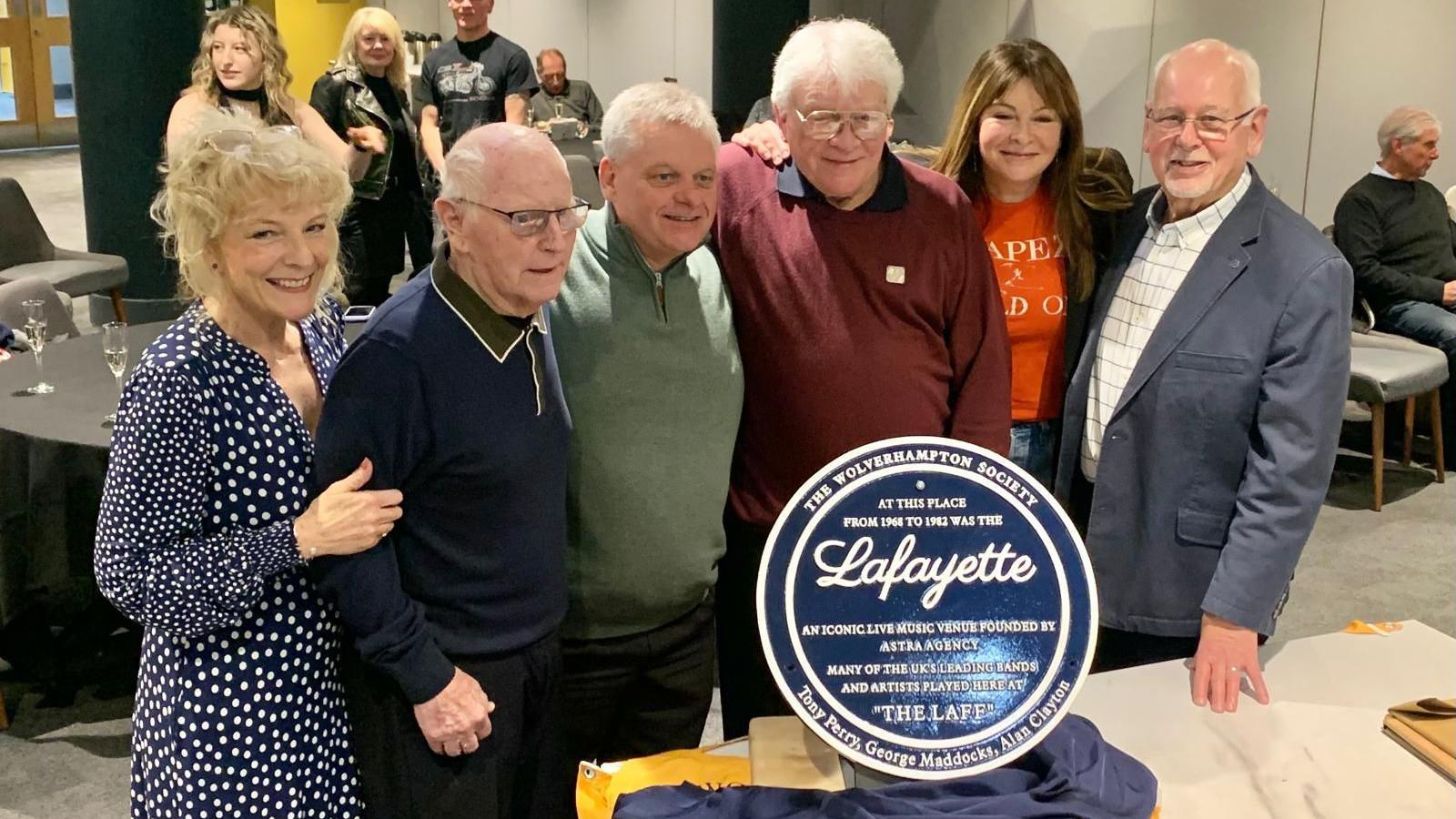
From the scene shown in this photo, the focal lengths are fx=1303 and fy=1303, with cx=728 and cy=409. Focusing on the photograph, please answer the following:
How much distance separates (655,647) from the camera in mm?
2088

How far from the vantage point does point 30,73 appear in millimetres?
15750

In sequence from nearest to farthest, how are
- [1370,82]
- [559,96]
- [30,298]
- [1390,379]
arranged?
[30,298] < [1390,379] < [1370,82] < [559,96]

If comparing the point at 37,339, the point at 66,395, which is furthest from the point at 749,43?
the point at 66,395

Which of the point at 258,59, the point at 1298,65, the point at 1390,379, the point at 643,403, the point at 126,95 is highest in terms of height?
the point at 1298,65

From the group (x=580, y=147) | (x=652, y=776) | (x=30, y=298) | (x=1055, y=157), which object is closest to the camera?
(x=652, y=776)

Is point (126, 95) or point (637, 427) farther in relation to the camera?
point (126, 95)

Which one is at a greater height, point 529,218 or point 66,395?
point 529,218

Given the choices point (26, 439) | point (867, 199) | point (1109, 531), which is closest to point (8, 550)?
point (26, 439)

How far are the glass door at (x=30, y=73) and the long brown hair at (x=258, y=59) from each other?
12.8m

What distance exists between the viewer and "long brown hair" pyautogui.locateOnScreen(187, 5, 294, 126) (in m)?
4.52

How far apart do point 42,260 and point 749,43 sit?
16.6 feet

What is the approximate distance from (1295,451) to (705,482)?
0.91 metres

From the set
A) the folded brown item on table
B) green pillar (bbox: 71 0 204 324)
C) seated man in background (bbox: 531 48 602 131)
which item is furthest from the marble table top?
seated man in background (bbox: 531 48 602 131)

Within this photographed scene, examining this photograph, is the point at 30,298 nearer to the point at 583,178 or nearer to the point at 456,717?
the point at 583,178
